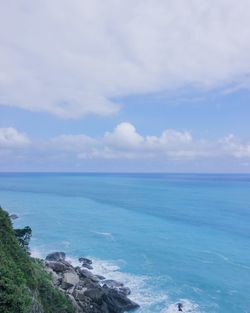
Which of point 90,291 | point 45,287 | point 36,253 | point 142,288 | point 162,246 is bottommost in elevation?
point 142,288

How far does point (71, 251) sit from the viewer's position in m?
67.4

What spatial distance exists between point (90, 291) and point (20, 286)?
1779 cm

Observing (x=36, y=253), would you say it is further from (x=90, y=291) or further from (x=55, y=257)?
(x=90, y=291)

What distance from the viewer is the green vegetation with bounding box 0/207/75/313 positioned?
23125 mm

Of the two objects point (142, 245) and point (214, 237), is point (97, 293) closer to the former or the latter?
point (142, 245)

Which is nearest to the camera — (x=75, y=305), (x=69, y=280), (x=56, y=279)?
(x=75, y=305)

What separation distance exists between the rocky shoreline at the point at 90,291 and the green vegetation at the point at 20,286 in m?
4.14

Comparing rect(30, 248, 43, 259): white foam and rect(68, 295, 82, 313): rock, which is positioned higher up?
rect(68, 295, 82, 313): rock

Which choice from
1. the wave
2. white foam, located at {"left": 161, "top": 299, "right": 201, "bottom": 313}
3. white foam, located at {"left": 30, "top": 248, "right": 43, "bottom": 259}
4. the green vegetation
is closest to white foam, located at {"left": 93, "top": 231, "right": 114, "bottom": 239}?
the wave

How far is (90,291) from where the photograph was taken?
42.2 metres

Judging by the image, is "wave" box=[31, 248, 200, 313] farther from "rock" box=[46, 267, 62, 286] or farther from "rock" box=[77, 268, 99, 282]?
"rock" box=[46, 267, 62, 286]

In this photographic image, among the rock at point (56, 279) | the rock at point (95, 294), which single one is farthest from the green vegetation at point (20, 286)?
the rock at point (56, 279)

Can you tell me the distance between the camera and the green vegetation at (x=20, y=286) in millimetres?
23125

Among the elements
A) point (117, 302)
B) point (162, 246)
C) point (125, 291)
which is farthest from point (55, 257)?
point (162, 246)
